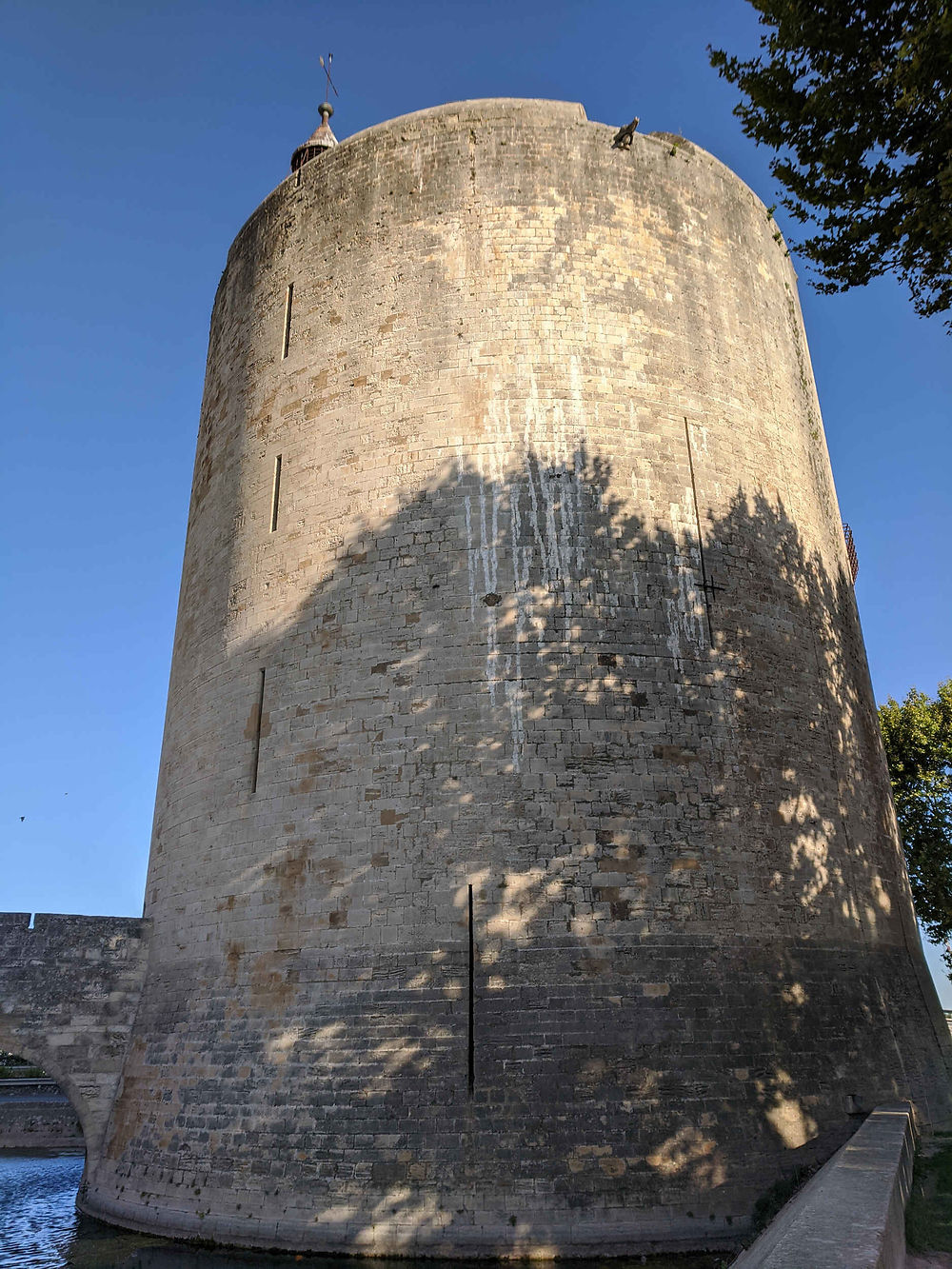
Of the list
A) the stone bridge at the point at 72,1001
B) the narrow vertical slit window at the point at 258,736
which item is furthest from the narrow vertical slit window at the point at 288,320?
the stone bridge at the point at 72,1001

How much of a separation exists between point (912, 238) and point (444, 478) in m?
5.19

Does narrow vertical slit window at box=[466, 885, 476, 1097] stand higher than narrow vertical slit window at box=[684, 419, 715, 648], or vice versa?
narrow vertical slit window at box=[684, 419, 715, 648]

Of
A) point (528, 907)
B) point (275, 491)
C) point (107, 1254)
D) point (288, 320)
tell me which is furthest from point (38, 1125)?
point (288, 320)

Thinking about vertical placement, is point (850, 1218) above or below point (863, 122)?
below

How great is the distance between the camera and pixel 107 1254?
28.4 feet

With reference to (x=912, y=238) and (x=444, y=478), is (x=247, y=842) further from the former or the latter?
(x=912, y=238)

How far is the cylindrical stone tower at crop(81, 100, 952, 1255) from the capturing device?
8539 millimetres

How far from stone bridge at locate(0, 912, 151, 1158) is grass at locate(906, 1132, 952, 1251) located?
846cm

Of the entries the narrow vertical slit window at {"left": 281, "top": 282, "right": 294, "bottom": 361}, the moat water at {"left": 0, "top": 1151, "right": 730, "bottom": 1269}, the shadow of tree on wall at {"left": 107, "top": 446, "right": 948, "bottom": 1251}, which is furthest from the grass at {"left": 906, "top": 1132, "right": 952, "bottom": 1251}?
the narrow vertical slit window at {"left": 281, "top": 282, "right": 294, "bottom": 361}

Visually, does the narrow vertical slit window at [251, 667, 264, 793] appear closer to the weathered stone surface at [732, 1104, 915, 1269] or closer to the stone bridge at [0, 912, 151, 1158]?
the stone bridge at [0, 912, 151, 1158]

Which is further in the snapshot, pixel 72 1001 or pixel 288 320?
pixel 288 320

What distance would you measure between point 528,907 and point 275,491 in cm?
619

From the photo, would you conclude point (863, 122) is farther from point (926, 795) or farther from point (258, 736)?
point (926, 795)

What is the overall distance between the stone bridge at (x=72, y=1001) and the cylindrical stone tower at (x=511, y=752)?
17.3 inches
